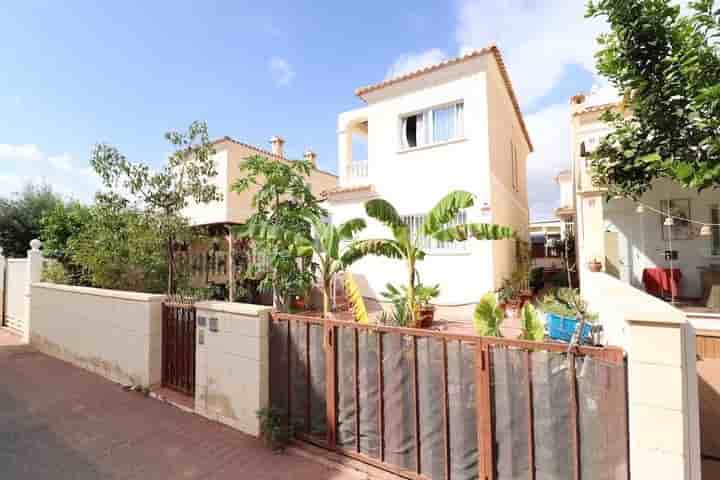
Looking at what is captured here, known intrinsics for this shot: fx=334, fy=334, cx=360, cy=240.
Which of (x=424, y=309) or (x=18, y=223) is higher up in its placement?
(x=18, y=223)

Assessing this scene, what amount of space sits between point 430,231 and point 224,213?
46.9 feet

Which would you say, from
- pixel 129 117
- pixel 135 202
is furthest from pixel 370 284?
pixel 129 117

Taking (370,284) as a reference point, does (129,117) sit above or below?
above

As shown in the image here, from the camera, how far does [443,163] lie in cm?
1184

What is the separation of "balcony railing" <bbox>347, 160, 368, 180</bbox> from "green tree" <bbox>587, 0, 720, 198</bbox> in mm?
8886

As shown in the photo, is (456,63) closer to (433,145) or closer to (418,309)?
(433,145)

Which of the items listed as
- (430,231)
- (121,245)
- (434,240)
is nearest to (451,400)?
(430,231)

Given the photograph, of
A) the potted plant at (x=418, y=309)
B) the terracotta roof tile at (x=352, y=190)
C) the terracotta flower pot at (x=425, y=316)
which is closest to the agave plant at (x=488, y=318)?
the potted plant at (x=418, y=309)

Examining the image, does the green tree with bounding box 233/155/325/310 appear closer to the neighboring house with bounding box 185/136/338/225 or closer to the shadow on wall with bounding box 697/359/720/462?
the shadow on wall with bounding box 697/359/720/462

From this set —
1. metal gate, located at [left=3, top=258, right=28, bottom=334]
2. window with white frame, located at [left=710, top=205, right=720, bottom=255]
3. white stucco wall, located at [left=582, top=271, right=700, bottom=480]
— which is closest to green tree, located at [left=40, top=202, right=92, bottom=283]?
metal gate, located at [left=3, top=258, right=28, bottom=334]

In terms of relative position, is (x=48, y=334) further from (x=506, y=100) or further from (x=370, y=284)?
(x=506, y=100)

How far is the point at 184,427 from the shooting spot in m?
5.18

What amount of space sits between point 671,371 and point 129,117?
43.7 ft

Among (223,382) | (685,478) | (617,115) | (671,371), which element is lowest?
(223,382)
